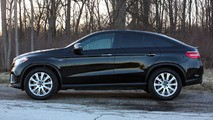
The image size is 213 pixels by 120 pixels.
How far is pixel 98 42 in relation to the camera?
10.1 m

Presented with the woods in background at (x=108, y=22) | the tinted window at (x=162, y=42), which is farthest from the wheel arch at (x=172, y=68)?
the woods in background at (x=108, y=22)

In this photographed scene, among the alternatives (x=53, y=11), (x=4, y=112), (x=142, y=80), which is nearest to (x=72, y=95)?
(x=142, y=80)

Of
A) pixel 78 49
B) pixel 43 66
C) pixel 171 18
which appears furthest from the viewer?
pixel 171 18

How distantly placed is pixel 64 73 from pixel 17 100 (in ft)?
4.29

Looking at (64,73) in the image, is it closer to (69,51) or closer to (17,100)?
(69,51)

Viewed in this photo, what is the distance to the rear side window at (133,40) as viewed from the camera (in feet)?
33.1

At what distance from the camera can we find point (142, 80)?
9945mm

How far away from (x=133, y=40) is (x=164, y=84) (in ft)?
4.39

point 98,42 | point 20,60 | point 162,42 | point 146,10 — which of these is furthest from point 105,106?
point 146,10

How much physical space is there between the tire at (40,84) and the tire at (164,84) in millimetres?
2387

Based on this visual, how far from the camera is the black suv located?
991 cm

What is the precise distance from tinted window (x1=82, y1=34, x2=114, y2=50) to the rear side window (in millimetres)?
224

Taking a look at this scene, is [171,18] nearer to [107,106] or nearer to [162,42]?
[162,42]

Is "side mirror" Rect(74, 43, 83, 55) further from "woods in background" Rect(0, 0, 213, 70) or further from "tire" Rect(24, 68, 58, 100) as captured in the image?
"woods in background" Rect(0, 0, 213, 70)
